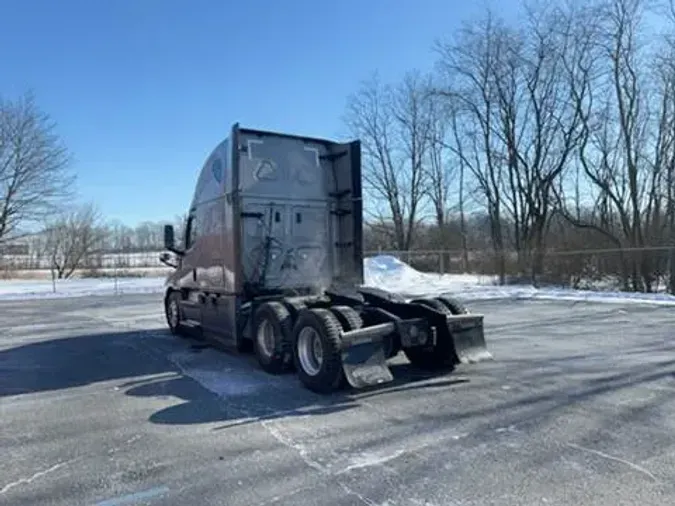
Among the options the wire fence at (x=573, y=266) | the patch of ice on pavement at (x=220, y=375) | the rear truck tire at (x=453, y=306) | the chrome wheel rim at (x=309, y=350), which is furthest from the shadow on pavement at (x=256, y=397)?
the wire fence at (x=573, y=266)

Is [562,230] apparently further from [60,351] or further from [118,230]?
[118,230]

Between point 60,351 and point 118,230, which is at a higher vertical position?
point 118,230

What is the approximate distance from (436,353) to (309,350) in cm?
165

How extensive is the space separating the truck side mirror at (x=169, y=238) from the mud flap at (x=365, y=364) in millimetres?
5528

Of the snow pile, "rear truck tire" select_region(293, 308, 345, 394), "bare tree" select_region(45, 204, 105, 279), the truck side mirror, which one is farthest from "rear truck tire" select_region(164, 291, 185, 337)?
"bare tree" select_region(45, 204, 105, 279)

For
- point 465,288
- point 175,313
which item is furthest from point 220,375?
point 465,288

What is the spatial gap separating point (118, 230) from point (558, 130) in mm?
49406

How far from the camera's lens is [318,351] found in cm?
634

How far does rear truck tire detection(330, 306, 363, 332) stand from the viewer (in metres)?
6.20

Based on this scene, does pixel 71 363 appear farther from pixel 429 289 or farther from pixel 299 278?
pixel 429 289

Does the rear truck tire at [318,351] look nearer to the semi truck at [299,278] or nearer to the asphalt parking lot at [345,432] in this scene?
the semi truck at [299,278]

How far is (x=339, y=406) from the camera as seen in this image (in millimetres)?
5543

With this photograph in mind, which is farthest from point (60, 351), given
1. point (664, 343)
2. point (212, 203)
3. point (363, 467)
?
point (664, 343)

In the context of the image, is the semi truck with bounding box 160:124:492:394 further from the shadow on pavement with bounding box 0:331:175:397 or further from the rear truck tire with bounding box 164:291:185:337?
the shadow on pavement with bounding box 0:331:175:397
